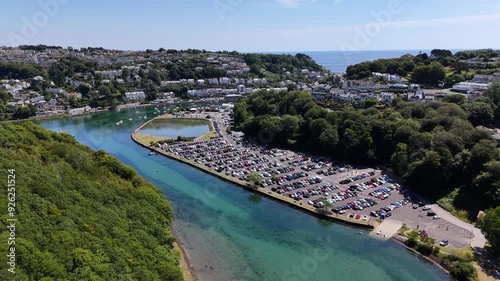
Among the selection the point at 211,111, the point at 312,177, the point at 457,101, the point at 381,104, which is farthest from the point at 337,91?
the point at 312,177

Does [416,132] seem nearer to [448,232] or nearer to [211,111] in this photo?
[448,232]

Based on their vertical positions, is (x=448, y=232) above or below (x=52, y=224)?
below

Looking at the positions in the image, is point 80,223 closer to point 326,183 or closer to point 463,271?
point 463,271

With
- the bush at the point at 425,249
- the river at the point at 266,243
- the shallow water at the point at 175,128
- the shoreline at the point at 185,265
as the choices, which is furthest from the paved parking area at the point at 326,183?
the shoreline at the point at 185,265

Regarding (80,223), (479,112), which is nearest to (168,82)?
(479,112)

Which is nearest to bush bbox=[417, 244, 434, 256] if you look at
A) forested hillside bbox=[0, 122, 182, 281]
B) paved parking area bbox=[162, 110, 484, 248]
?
paved parking area bbox=[162, 110, 484, 248]

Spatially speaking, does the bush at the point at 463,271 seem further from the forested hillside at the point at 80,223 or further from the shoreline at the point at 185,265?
the forested hillside at the point at 80,223
